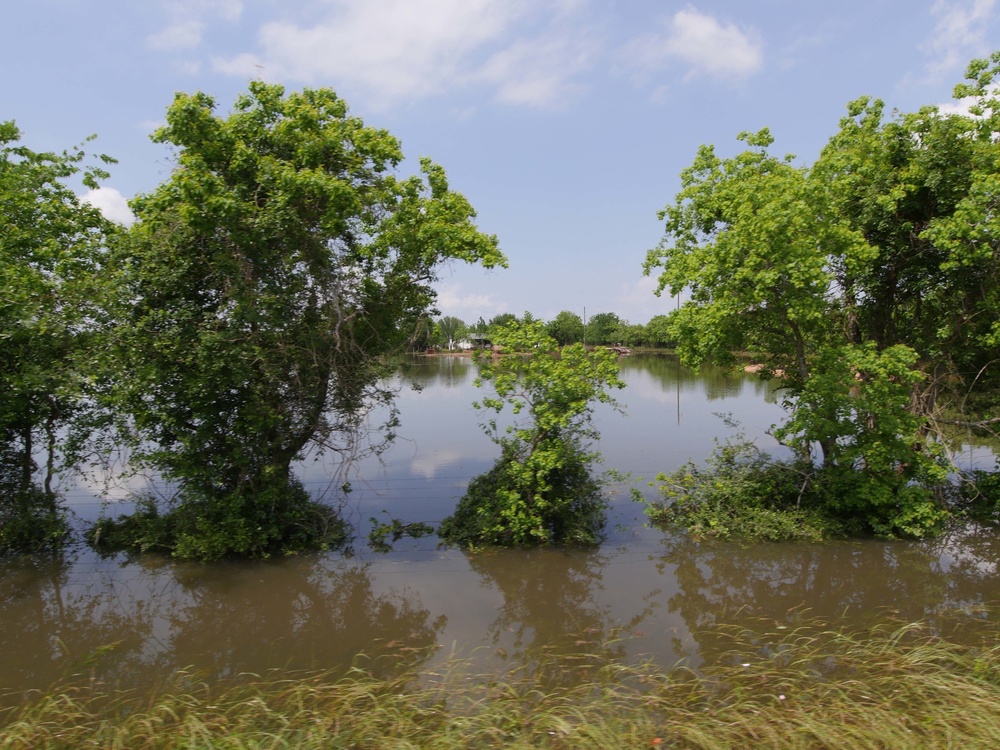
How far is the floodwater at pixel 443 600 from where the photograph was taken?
7.31 m

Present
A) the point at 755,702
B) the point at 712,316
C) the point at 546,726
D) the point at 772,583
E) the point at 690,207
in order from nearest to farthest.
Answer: the point at 546,726 → the point at 755,702 → the point at 772,583 → the point at 712,316 → the point at 690,207

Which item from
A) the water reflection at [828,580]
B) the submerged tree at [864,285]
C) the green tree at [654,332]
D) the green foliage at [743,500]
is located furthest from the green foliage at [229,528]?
the green tree at [654,332]

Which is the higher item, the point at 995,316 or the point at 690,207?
the point at 690,207

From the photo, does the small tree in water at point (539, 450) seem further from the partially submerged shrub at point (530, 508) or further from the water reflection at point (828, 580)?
the water reflection at point (828, 580)

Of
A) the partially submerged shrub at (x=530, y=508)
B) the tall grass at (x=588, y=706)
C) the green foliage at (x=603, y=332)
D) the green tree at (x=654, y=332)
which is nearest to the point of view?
the tall grass at (x=588, y=706)

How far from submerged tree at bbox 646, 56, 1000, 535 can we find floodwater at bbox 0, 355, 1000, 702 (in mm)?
1604

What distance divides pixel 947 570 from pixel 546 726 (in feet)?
24.7

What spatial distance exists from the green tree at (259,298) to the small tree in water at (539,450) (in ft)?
5.50

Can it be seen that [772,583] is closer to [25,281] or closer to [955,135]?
[955,135]

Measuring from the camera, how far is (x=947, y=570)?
934 cm

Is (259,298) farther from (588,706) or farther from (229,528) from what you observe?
(588,706)

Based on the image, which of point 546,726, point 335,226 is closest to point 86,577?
point 335,226

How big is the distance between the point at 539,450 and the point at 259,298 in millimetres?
4707

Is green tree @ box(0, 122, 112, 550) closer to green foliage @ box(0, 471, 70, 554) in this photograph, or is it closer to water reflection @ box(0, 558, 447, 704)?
green foliage @ box(0, 471, 70, 554)
